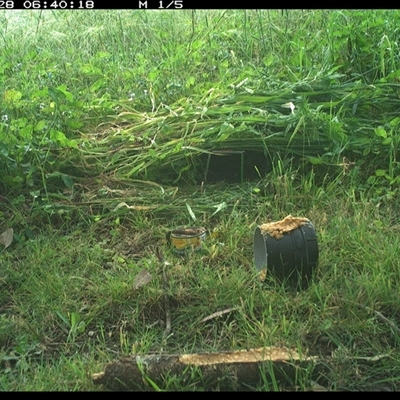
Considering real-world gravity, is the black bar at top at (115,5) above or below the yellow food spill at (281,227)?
above

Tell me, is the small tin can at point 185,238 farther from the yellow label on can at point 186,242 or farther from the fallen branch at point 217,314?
the fallen branch at point 217,314

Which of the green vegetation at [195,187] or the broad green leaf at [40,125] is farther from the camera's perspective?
the broad green leaf at [40,125]

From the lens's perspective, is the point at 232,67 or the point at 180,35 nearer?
the point at 232,67

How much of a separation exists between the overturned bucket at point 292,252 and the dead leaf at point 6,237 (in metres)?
1.17

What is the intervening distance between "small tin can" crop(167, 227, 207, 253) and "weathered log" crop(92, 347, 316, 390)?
2.51 feet

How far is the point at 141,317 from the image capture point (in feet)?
7.66

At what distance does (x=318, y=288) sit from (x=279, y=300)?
0.17m

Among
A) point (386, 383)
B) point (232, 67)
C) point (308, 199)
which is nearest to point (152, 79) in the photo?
point (232, 67)

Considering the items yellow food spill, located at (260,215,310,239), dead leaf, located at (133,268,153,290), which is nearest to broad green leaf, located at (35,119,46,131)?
dead leaf, located at (133,268,153,290)

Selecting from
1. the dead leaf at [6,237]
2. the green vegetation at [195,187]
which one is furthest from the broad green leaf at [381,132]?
the dead leaf at [6,237]

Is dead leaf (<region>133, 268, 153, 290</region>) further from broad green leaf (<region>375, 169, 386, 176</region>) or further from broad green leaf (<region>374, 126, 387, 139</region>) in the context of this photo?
broad green leaf (<region>374, 126, 387, 139</region>)

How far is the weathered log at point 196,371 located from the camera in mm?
1920

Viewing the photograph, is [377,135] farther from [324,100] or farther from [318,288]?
[318,288]

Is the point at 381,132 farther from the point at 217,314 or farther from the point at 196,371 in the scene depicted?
the point at 196,371
